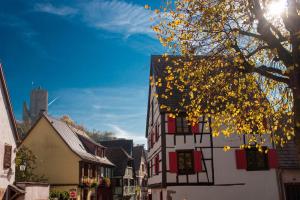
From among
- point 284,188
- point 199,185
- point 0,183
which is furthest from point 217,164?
point 0,183

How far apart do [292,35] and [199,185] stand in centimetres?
1689

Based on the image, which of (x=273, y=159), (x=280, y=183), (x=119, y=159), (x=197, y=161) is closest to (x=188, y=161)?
(x=197, y=161)

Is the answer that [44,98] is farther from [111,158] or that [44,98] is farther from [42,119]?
[42,119]

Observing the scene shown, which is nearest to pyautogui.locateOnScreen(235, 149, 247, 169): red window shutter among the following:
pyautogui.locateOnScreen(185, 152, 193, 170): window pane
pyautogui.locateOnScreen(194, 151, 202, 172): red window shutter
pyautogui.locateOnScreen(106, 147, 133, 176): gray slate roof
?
pyautogui.locateOnScreen(194, 151, 202, 172): red window shutter

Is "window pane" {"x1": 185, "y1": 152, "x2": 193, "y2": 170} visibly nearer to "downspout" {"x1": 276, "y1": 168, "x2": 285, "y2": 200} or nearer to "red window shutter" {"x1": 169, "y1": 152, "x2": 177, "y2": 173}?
"red window shutter" {"x1": 169, "y1": 152, "x2": 177, "y2": 173}

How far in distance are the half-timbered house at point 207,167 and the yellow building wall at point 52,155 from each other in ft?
39.6

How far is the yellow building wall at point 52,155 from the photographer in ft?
113

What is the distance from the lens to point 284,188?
25.3 metres

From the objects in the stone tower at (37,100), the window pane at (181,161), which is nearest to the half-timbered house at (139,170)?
the window pane at (181,161)

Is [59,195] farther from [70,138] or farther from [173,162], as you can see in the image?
[173,162]

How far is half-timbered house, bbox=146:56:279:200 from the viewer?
24516mm

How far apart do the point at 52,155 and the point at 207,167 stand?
675 inches

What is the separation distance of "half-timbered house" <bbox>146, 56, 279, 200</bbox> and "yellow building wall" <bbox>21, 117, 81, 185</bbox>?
12076mm

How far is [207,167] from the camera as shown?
24.9 m
